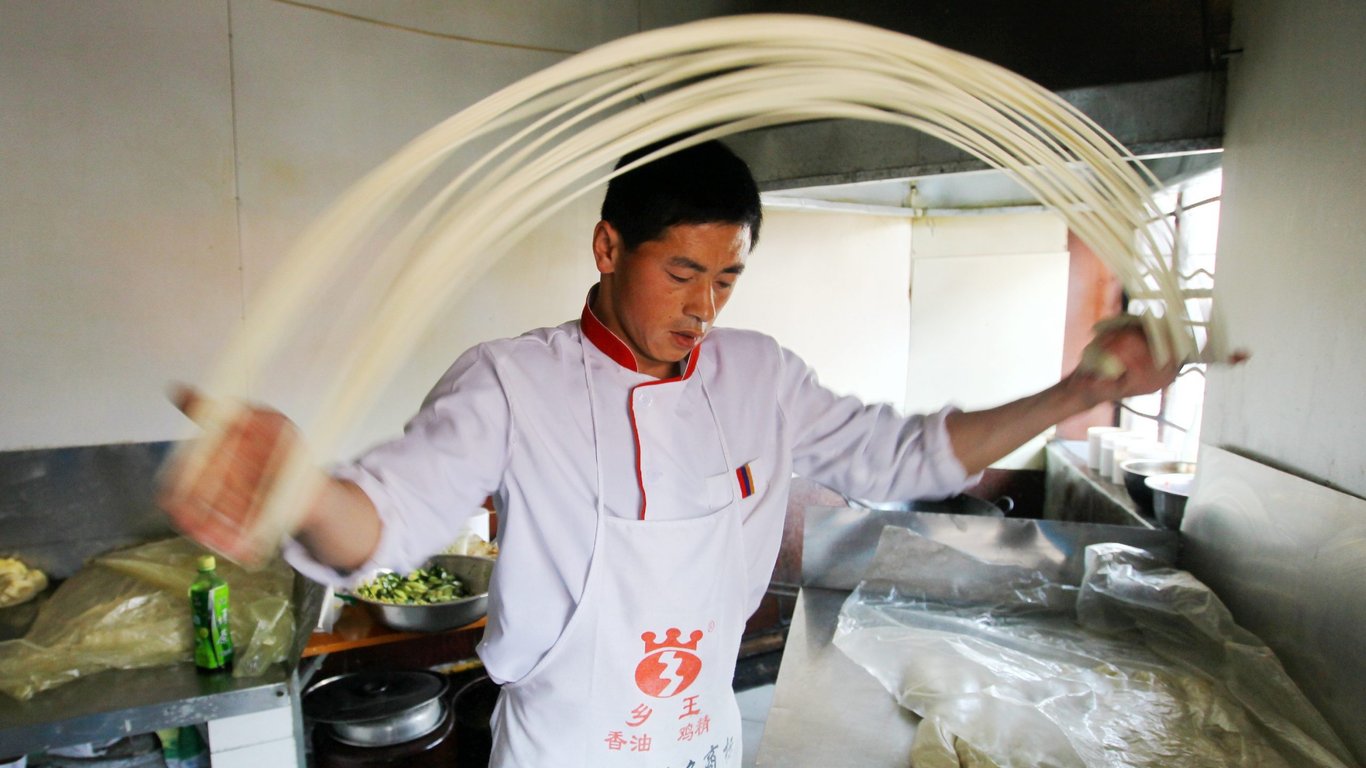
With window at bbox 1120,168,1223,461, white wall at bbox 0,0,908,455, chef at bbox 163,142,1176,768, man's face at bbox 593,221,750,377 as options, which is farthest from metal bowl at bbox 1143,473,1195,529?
white wall at bbox 0,0,908,455

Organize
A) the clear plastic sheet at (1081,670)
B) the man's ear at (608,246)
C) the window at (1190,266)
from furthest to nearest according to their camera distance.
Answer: the window at (1190,266)
the clear plastic sheet at (1081,670)
the man's ear at (608,246)

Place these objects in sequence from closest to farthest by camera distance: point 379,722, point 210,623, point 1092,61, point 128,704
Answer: point 128,704, point 210,623, point 1092,61, point 379,722

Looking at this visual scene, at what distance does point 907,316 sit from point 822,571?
238 cm

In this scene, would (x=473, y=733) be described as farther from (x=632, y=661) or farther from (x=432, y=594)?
(x=632, y=661)

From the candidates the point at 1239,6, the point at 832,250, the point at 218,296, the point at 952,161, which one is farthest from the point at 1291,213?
the point at 218,296

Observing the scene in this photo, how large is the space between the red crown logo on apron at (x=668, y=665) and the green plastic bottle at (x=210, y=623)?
45.7 inches

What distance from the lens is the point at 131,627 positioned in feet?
5.77

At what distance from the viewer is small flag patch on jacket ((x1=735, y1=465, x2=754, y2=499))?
1.22 metres

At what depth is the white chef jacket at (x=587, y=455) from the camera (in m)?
0.97

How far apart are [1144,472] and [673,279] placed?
212cm

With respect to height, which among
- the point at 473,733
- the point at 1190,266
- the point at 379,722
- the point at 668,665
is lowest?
the point at 473,733

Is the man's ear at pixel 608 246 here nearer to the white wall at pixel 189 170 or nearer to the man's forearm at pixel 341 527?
the man's forearm at pixel 341 527

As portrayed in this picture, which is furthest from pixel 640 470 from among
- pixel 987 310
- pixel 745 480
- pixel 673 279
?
pixel 987 310

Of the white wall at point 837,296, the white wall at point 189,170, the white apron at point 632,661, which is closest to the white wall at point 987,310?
the white wall at point 837,296
